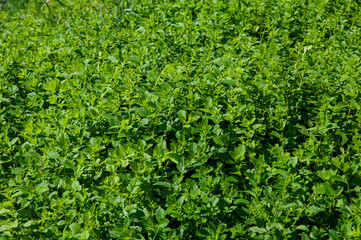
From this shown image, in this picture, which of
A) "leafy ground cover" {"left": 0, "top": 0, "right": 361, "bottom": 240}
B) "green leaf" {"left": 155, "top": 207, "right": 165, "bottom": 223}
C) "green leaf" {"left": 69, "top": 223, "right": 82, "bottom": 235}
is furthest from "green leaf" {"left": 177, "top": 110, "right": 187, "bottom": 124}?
"green leaf" {"left": 69, "top": 223, "right": 82, "bottom": 235}

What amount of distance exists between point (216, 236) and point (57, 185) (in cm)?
97

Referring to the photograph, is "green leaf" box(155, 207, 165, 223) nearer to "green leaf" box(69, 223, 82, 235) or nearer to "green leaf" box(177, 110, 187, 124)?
"green leaf" box(69, 223, 82, 235)

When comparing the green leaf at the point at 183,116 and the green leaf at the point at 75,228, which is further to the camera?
the green leaf at the point at 183,116

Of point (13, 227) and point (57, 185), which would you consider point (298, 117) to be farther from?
point (13, 227)

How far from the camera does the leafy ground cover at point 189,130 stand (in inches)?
85.4

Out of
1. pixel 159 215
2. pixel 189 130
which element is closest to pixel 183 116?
pixel 189 130

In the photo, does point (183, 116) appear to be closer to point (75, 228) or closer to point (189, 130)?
point (189, 130)

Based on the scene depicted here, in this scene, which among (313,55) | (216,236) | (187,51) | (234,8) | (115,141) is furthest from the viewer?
(234,8)

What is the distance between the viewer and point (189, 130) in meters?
2.60

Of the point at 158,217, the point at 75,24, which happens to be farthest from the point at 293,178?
the point at 75,24

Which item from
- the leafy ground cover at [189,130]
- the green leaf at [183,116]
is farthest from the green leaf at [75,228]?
the green leaf at [183,116]

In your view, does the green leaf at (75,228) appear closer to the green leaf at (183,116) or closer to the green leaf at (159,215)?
the green leaf at (159,215)

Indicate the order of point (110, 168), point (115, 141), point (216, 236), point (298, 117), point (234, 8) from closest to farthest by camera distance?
1. point (216, 236)
2. point (110, 168)
3. point (115, 141)
4. point (298, 117)
5. point (234, 8)

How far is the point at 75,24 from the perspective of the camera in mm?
4277
